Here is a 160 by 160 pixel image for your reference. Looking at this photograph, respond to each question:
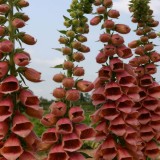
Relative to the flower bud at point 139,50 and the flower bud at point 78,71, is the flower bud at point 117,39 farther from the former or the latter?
the flower bud at point 139,50

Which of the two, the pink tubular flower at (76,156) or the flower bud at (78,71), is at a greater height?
the flower bud at (78,71)

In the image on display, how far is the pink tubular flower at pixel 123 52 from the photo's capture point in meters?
4.09

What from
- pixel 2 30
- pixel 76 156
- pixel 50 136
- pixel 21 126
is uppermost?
pixel 2 30

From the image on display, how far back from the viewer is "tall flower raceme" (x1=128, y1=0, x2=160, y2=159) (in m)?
5.03

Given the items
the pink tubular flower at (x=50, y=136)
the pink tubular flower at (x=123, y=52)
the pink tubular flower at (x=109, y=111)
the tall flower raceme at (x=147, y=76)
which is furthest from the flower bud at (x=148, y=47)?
the pink tubular flower at (x=50, y=136)

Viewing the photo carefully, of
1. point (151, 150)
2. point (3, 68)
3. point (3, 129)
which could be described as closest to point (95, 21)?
point (3, 68)

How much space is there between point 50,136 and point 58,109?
0.73 ft

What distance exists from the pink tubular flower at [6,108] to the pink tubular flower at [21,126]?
59 mm

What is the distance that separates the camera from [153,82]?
509 cm

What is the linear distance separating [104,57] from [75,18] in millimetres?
567

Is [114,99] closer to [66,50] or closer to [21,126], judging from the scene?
[66,50]

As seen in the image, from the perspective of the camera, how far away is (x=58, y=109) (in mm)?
3355

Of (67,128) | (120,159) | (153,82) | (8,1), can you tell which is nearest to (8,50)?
(8,1)

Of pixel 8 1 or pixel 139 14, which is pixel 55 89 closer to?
pixel 8 1
